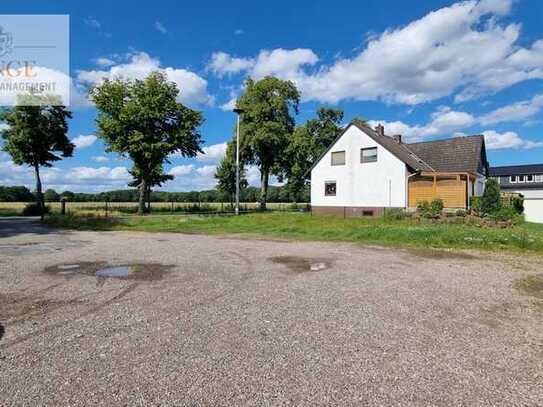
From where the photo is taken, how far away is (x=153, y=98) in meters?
28.4

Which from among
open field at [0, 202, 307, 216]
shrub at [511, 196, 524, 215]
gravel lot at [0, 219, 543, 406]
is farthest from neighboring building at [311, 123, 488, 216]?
open field at [0, 202, 307, 216]

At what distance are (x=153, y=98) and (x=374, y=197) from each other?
20.5 m

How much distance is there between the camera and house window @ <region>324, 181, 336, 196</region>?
26.1 m

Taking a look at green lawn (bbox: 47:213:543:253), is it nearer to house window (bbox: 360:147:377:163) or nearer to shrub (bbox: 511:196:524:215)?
shrub (bbox: 511:196:524:215)

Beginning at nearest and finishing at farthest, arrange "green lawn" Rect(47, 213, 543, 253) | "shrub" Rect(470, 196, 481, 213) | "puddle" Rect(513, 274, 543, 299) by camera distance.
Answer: "puddle" Rect(513, 274, 543, 299) → "green lawn" Rect(47, 213, 543, 253) → "shrub" Rect(470, 196, 481, 213)

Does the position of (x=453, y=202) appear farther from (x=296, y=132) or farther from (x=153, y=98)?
(x=153, y=98)

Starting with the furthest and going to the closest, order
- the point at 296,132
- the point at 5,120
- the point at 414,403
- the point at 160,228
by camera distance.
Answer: the point at 296,132
the point at 5,120
the point at 160,228
the point at 414,403

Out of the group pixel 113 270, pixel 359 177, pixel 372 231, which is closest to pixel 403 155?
pixel 359 177

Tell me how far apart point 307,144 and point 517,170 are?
132 feet

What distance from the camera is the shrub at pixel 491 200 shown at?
18183 millimetres

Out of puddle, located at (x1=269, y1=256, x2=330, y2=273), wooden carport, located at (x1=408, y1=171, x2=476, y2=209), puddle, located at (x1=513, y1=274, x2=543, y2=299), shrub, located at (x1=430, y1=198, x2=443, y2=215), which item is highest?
wooden carport, located at (x1=408, y1=171, x2=476, y2=209)

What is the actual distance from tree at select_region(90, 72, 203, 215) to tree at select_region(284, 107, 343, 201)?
1180 cm

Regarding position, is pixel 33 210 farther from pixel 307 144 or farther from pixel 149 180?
pixel 307 144

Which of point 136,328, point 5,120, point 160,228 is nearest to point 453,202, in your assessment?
point 160,228
